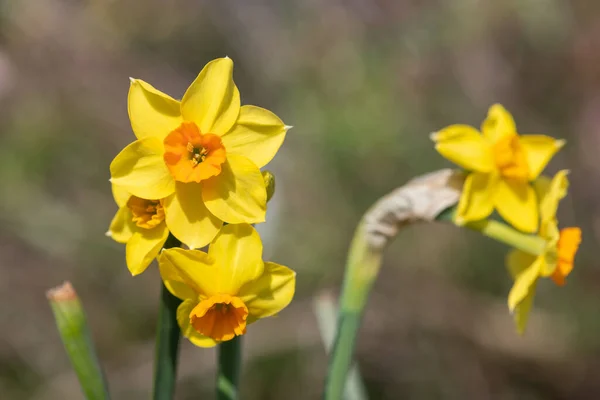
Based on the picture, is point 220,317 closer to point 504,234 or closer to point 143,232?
point 143,232

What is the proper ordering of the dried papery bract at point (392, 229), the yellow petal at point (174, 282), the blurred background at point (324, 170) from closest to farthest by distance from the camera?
the yellow petal at point (174, 282) → the dried papery bract at point (392, 229) → the blurred background at point (324, 170)

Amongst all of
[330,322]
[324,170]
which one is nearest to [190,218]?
[330,322]

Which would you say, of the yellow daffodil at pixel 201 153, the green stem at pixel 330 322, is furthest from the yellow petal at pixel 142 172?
the green stem at pixel 330 322

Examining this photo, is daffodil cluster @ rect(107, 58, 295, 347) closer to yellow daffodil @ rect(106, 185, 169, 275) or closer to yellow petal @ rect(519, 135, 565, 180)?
yellow daffodil @ rect(106, 185, 169, 275)

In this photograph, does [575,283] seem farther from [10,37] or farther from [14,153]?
[10,37]

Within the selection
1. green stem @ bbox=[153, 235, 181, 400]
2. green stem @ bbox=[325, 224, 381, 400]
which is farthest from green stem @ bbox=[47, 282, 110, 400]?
green stem @ bbox=[325, 224, 381, 400]

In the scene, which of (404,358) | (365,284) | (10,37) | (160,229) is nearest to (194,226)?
(160,229)

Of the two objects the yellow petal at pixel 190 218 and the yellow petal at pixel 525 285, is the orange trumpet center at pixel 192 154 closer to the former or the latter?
the yellow petal at pixel 190 218
